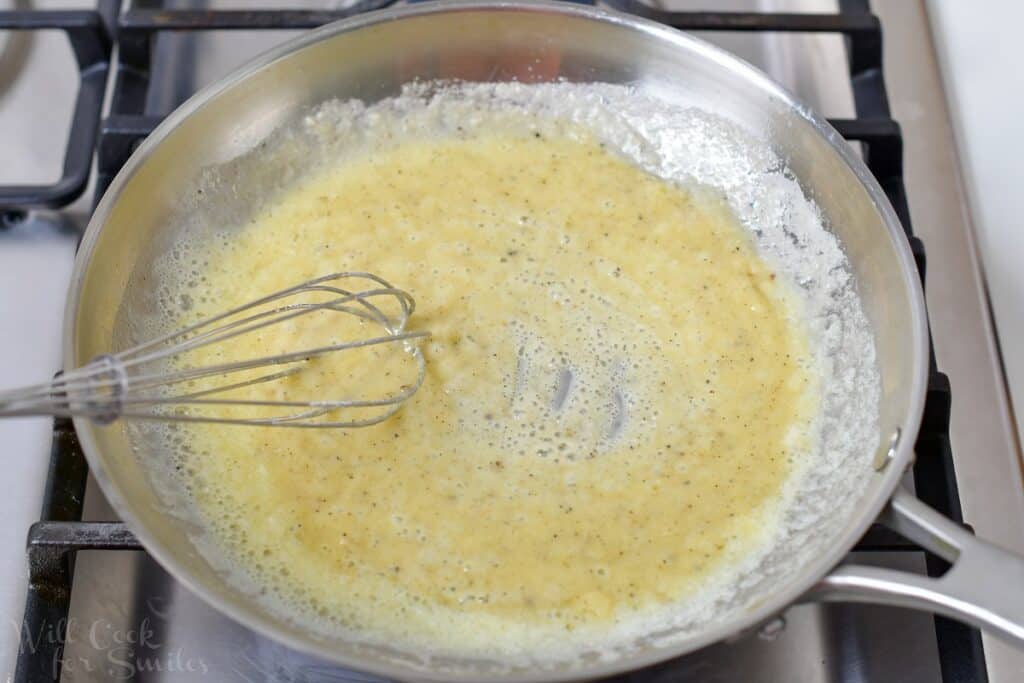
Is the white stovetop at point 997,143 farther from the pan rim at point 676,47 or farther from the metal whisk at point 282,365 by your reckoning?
the metal whisk at point 282,365

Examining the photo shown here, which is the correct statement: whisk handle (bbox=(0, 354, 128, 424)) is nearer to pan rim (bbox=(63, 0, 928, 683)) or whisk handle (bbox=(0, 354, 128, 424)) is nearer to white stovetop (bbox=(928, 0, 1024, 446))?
pan rim (bbox=(63, 0, 928, 683))

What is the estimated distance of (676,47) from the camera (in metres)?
0.89

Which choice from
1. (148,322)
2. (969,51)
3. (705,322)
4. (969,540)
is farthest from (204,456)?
(969,51)

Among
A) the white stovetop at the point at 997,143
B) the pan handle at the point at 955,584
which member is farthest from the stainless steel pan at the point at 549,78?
the white stovetop at the point at 997,143

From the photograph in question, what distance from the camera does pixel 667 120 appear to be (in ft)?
3.07

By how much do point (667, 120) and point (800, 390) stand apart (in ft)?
0.89

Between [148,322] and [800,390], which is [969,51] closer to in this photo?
[800,390]

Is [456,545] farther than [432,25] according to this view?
No

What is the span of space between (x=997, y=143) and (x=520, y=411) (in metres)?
0.47

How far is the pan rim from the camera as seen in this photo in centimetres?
59

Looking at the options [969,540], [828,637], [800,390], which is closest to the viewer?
[969,540]

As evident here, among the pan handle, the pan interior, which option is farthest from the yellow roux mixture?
the pan handle

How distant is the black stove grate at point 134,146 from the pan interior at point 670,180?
1.9 inches

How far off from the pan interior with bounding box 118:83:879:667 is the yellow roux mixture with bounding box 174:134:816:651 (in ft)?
0.04
